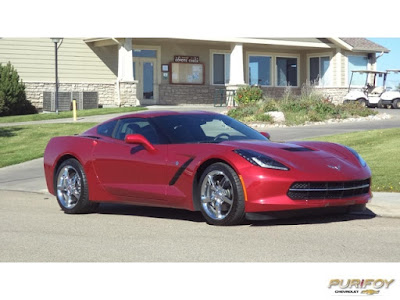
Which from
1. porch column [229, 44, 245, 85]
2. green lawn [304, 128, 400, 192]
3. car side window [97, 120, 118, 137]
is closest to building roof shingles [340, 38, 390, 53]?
porch column [229, 44, 245, 85]

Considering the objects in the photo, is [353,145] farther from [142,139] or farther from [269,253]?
[269,253]

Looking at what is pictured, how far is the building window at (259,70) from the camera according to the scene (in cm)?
4275

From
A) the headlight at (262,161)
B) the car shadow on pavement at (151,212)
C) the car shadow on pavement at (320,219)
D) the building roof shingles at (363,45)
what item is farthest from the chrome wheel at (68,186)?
the building roof shingles at (363,45)

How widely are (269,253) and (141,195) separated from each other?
2876 millimetres

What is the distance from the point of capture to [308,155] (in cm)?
897

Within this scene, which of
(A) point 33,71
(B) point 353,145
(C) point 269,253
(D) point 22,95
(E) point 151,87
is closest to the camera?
(C) point 269,253

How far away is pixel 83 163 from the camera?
10.5 m

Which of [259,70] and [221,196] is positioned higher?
[259,70]

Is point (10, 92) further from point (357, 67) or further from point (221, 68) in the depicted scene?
point (357, 67)

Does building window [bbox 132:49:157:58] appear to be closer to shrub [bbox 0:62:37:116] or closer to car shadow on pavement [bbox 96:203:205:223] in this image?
shrub [bbox 0:62:37:116]

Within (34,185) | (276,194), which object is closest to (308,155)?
(276,194)

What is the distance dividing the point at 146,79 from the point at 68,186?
28.7 metres
